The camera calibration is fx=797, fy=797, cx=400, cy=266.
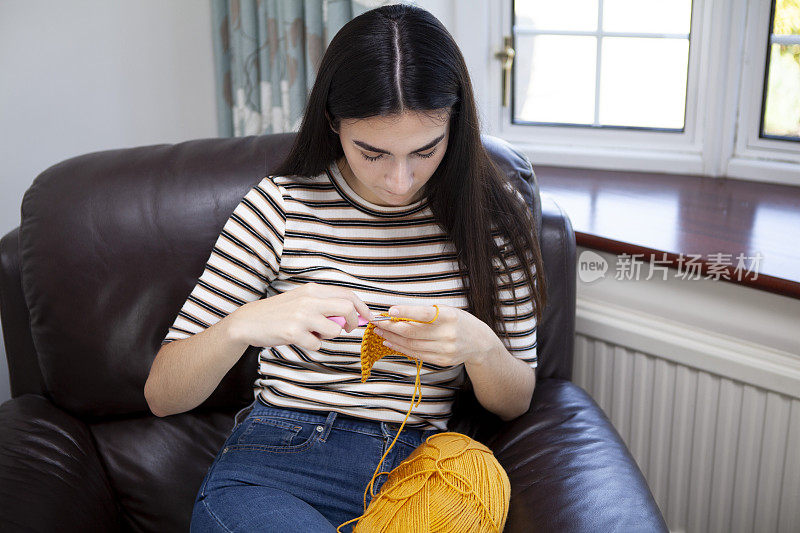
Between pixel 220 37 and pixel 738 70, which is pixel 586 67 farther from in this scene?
pixel 220 37

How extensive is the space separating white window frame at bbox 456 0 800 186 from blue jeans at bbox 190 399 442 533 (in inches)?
33.2

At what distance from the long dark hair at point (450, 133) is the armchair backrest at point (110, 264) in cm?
16

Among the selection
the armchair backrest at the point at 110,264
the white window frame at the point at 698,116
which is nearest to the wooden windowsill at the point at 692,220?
the white window frame at the point at 698,116

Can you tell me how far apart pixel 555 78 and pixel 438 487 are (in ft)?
Result: 4.45

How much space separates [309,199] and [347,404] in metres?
0.33

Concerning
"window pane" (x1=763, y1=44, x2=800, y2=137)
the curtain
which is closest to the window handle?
the curtain

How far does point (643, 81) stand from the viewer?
2.02m

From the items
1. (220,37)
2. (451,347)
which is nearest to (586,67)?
(220,37)

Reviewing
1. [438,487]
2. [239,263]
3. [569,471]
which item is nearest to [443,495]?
[438,487]

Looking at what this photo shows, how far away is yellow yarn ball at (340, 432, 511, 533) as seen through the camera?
3.52ft

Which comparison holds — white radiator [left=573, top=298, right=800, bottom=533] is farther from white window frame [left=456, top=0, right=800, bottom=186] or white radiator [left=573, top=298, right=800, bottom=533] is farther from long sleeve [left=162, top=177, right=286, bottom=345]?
long sleeve [left=162, top=177, right=286, bottom=345]

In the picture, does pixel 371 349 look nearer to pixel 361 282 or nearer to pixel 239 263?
pixel 361 282

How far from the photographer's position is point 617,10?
2.00 metres

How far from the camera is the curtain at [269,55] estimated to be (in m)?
2.00
